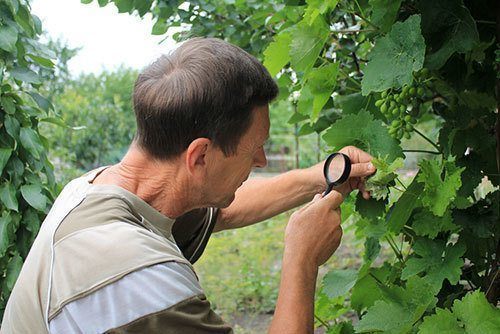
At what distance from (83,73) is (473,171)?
14158mm

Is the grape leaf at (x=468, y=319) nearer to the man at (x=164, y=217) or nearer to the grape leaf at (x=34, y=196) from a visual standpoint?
the man at (x=164, y=217)

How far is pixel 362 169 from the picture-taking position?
2.03m

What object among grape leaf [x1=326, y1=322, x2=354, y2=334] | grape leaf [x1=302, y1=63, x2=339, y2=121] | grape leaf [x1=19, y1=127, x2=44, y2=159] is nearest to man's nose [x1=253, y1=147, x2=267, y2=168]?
grape leaf [x1=302, y1=63, x2=339, y2=121]

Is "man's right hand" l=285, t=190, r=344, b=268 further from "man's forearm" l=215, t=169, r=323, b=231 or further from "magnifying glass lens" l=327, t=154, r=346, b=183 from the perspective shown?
"man's forearm" l=215, t=169, r=323, b=231

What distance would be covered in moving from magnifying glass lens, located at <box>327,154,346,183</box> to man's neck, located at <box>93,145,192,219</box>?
1.50 ft

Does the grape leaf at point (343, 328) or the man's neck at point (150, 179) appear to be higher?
the man's neck at point (150, 179)

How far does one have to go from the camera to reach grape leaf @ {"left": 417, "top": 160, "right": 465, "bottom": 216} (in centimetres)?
171

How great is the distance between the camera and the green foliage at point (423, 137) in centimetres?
174

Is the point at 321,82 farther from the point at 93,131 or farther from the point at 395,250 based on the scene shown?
the point at 93,131

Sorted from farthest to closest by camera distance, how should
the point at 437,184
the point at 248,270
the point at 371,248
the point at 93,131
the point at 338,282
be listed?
the point at 93,131
the point at 248,270
the point at 371,248
the point at 338,282
the point at 437,184

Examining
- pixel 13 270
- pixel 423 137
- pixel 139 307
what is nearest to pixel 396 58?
pixel 423 137

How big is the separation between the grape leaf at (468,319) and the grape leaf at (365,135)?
1.48 ft

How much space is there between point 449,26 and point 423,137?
1.16 ft

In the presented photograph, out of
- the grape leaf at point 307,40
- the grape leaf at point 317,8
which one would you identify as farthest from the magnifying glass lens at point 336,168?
the grape leaf at point 317,8
